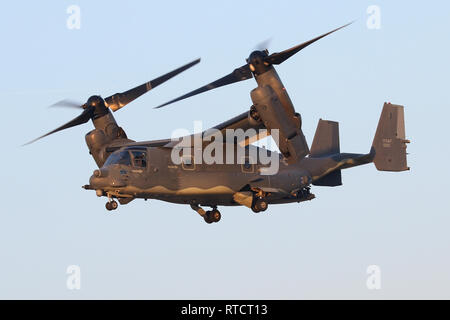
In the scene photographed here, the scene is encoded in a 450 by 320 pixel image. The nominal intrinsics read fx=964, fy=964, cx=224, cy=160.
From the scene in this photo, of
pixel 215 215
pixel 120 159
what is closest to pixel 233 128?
pixel 215 215

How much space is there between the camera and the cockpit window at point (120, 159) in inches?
1217

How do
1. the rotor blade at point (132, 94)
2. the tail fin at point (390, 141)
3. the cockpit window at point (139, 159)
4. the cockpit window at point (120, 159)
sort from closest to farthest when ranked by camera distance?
the cockpit window at point (120, 159) → the cockpit window at point (139, 159) → the rotor blade at point (132, 94) → the tail fin at point (390, 141)

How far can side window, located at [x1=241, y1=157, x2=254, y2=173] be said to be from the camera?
32.8 meters

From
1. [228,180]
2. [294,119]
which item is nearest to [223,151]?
[228,180]

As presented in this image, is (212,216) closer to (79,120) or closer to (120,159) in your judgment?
(120,159)

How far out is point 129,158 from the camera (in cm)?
3108

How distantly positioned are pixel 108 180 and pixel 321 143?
1005 cm

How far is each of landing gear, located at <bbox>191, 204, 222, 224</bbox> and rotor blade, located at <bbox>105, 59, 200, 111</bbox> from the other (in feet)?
15.1

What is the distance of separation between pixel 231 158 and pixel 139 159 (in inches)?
130

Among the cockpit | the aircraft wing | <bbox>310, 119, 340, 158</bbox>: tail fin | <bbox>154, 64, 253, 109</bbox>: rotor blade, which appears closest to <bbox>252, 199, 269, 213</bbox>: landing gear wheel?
the aircraft wing

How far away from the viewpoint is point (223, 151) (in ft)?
107

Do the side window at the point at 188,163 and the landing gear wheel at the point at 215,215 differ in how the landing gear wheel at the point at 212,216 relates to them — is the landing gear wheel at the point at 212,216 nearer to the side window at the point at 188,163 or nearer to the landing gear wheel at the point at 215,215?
the landing gear wheel at the point at 215,215

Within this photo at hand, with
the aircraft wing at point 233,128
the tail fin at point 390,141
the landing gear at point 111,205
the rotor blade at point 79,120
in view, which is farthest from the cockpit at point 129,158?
the tail fin at point 390,141

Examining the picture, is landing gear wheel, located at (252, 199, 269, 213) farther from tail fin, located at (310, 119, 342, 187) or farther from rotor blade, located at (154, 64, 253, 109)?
tail fin, located at (310, 119, 342, 187)
